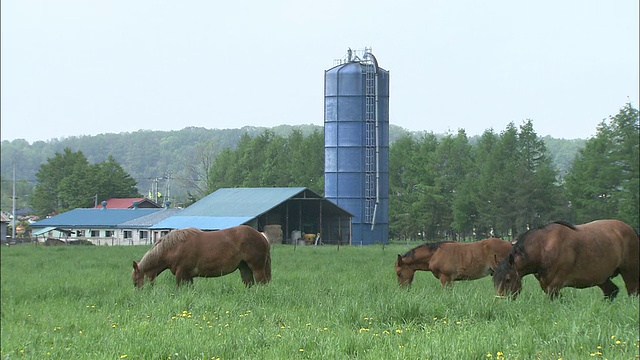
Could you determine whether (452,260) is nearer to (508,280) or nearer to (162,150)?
(508,280)

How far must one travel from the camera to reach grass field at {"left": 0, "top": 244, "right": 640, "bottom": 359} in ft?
25.8

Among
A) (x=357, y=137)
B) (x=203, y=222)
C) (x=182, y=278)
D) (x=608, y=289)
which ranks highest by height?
(x=357, y=137)

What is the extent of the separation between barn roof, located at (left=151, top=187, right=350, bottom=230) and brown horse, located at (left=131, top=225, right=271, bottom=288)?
7.03ft

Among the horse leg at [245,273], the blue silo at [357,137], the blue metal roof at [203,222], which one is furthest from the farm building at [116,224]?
the blue silo at [357,137]

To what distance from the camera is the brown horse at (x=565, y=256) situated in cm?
1085

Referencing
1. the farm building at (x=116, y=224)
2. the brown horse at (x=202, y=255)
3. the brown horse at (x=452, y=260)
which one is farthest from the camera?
the farm building at (x=116, y=224)

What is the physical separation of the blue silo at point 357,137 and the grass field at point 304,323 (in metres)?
38.4

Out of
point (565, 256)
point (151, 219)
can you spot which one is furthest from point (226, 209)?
point (565, 256)

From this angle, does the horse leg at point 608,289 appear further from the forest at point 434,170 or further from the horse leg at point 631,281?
the forest at point 434,170

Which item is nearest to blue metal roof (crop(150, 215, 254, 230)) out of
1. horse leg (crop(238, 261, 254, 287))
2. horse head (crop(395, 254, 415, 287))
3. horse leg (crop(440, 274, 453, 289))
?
horse leg (crop(238, 261, 254, 287))

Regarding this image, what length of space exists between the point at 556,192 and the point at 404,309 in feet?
85.7

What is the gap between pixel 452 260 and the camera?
47.4 ft

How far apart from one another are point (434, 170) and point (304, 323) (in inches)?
2297

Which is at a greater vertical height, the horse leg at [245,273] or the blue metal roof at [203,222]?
the blue metal roof at [203,222]
